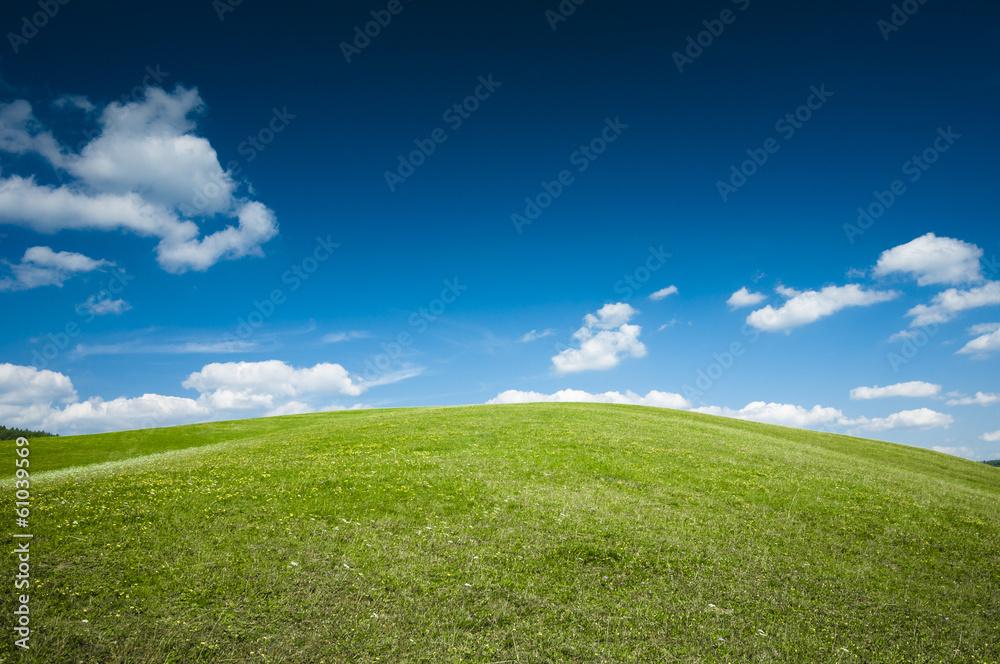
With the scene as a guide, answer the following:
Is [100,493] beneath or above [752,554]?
above

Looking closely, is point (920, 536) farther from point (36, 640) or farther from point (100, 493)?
point (100, 493)

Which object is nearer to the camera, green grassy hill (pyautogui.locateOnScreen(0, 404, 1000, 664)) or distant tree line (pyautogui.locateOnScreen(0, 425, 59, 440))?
green grassy hill (pyautogui.locateOnScreen(0, 404, 1000, 664))

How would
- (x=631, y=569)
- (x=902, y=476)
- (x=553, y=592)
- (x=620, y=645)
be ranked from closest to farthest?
(x=620, y=645), (x=553, y=592), (x=631, y=569), (x=902, y=476)

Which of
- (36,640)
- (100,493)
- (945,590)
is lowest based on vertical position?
(945,590)

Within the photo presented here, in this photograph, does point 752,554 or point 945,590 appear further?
point 752,554

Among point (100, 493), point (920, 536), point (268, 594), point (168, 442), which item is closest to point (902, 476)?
point (920, 536)

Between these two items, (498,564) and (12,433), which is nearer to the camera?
(498,564)

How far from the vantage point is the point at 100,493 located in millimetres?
21438

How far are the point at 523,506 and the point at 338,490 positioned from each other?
956 cm

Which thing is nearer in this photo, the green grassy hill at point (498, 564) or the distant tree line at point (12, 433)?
the green grassy hill at point (498, 564)

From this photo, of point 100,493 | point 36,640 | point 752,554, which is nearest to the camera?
point 36,640

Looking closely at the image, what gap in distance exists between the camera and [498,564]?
16516 mm

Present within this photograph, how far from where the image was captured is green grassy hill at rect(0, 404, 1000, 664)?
12.6 meters

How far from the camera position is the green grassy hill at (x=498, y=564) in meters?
12.6
